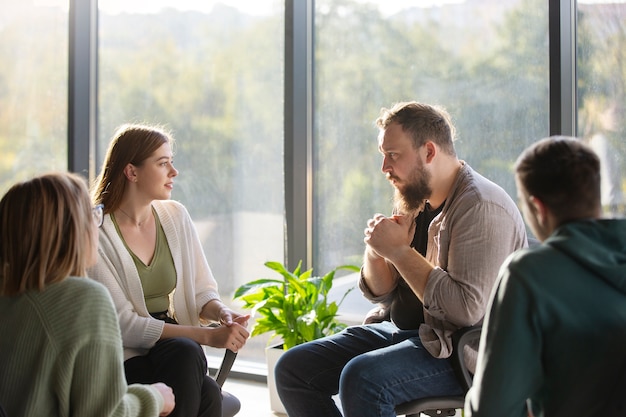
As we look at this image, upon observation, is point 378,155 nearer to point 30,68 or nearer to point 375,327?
point 375,327

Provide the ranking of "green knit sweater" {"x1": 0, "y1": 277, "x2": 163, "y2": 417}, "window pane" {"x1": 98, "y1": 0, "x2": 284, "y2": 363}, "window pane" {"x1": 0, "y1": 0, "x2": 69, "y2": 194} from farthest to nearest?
"window pane" {"x1": 0, "y1": 0, "x2": 69, "y2": 194}, "window pane" {"x1": 98, "y1": 0, "x2": 284, "y2": 363}, "green knit sweater" {"x1": 0, "y1": 277, "x2": 163, "y2": 417}

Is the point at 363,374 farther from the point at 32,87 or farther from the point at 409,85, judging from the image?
the point at 32,87

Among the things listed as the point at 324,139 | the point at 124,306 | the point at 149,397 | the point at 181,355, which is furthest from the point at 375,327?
the point at 324,139

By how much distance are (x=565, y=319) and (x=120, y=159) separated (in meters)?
1.78

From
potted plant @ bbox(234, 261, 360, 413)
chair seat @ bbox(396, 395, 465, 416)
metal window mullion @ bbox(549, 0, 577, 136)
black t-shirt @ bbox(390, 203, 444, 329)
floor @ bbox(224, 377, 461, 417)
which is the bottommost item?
floor @ bbox(224, 377, 461, 417)

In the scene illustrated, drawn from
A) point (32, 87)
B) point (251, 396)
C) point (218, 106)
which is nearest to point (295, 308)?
point (251, 396)

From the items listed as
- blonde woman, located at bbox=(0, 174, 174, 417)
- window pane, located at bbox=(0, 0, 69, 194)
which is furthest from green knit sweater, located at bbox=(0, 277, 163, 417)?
window pane, located at bbox=(0, 0, 69, 194)

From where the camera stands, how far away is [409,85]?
12.1 feet

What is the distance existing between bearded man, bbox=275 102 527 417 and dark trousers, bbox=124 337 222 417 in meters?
0.26

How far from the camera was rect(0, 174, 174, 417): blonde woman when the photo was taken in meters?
1.53

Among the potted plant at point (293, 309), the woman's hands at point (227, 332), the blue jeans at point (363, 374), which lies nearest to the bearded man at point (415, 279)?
the blue jeans at point (363, 374)

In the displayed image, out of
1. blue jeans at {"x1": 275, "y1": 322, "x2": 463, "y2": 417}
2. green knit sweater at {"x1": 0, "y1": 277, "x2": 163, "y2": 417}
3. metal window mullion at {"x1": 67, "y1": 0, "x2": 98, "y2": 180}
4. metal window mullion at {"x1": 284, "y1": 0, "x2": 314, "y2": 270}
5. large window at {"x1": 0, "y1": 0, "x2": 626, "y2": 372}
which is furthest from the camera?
metal window mullion at {"x1": 67, "y1": 0, "x2": 98, "y2": 180}

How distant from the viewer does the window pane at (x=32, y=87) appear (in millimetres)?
4555

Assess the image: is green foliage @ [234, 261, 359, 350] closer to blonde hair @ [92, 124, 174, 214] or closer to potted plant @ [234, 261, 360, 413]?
potted plant @ [234, 261, 360, 413]
